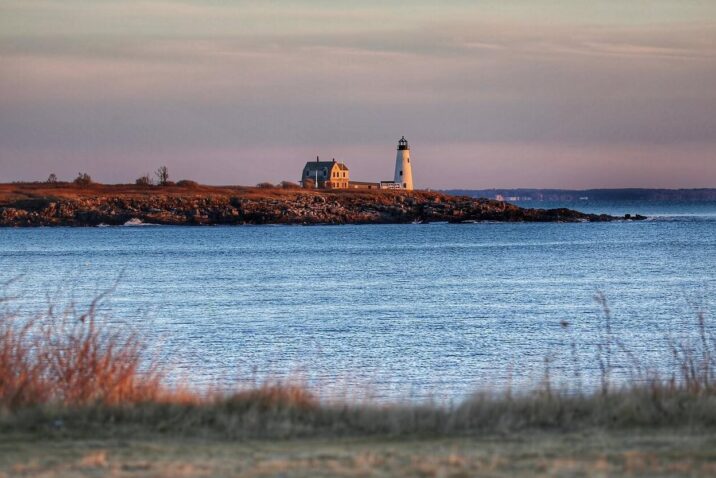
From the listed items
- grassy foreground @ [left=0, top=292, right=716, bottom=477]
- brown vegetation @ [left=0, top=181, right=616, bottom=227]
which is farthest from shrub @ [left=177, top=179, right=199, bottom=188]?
grassy foreground @ [left=0, top=292, right=716, bottom=477]

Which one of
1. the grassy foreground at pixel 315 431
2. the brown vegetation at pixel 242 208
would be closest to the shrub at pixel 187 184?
the brown vegetation at pixel 242 208

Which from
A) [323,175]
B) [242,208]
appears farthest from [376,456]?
[323,175]

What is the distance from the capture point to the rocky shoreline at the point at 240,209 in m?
149

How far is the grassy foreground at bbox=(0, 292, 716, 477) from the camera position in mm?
9430

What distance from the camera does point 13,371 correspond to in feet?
42.2

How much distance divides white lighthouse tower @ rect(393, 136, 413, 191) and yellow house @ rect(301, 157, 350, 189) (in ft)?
46.9

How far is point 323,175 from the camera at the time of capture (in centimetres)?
17500

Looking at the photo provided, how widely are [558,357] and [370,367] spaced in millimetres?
5037

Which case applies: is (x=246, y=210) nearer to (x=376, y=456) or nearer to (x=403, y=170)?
(x=403, y=170)

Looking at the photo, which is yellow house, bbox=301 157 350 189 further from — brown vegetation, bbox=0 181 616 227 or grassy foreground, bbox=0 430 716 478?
grassy foreground, bbox=0 430 716 478

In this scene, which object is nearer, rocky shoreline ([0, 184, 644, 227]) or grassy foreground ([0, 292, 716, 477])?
grassy foreground ([0, 292, 716, 477])

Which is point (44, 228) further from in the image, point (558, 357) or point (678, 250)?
point (558, 357)

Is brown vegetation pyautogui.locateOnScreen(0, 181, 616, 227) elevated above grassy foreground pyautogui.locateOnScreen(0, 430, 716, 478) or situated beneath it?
situated beneath

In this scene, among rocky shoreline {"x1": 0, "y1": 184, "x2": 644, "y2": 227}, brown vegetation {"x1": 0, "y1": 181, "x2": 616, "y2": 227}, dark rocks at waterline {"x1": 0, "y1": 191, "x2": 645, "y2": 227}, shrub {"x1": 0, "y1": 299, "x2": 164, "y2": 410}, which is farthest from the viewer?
brown vegetation {"x1": 0, "y1": 181, "x2": 616, "y2": 227}
